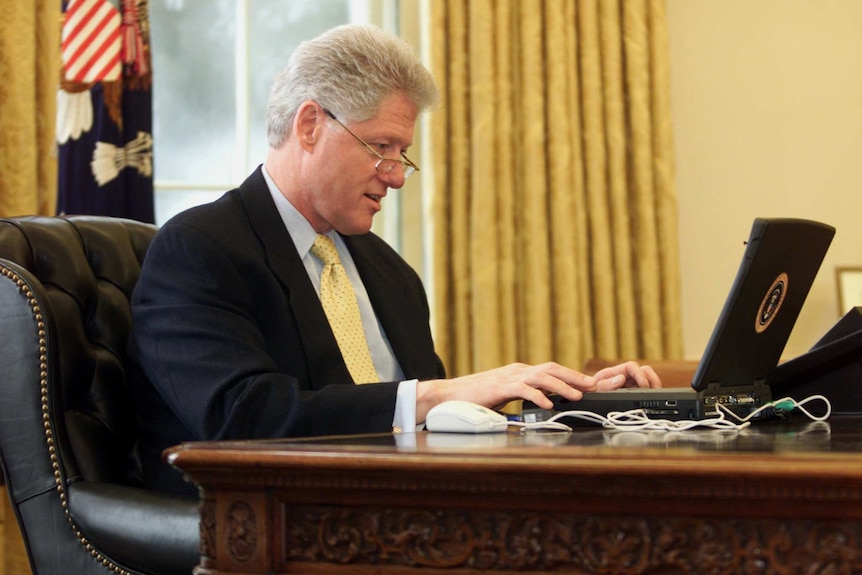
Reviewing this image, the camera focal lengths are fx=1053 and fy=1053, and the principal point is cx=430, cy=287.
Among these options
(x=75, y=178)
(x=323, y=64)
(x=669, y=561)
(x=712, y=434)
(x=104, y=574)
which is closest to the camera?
(x=669, y=561)

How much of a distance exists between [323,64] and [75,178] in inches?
49.8

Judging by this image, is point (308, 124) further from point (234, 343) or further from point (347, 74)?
point (234, 343)

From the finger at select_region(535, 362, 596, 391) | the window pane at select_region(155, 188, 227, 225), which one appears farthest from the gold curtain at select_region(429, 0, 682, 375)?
the finger at select_region(535, 362, 596, 391)

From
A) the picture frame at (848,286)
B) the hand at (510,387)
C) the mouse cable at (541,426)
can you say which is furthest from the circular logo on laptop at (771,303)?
the picture frame at (848,286)

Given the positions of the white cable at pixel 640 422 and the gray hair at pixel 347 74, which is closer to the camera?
the white cable at pixel 640 422

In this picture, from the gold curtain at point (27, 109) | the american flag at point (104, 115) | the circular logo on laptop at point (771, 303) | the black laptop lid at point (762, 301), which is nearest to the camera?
the black laptop lid at point (762, 301)

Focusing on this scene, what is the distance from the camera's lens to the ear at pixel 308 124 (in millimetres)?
2156

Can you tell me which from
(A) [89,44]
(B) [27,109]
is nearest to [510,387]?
(B) [27,109]

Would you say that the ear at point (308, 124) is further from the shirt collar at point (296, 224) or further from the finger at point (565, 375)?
the finger at point (565, 375)

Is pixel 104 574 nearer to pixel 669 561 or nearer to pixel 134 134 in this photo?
pixel 669 561

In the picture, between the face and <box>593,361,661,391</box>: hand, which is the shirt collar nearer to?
the face

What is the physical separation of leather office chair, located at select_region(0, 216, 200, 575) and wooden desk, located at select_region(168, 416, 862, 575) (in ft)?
1.60

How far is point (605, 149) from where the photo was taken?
3.63 meters

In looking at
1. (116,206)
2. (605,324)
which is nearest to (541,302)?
(605,324)
